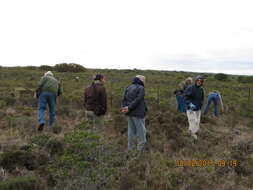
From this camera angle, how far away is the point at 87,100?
572 cm

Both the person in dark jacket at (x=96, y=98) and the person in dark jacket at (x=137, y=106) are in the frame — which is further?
the person in dark jacket at (x=96, y=98)

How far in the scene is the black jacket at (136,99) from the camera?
16.5 feet

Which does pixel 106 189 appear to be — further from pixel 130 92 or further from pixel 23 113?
pixel 23 113

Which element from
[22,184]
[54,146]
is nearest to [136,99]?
[54,146]

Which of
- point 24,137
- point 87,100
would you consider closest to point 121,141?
point 87,100

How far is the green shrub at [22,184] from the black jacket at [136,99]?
2196 millimetres

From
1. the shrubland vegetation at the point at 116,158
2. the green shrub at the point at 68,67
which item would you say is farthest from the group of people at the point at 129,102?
the green shrub at the point at 68,67

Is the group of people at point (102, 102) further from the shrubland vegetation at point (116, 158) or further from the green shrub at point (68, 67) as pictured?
the green shrub at point (68, 67)

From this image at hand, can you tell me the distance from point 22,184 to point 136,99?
8.27 feet

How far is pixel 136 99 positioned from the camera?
500 cm

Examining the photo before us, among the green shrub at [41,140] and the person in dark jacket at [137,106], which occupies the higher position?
the person in dark jacket at [137,106]

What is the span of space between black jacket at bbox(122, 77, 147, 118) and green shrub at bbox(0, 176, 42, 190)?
2196 millimetres
